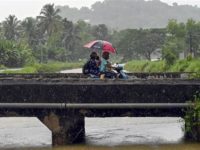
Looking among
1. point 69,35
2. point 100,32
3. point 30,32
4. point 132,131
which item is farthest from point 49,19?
point 132,131

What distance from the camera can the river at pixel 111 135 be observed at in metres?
12.7

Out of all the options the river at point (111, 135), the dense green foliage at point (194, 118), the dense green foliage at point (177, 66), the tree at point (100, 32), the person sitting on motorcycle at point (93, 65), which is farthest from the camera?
the tree at point (100, 32)

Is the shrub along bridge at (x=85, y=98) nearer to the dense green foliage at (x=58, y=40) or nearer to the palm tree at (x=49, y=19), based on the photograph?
the dense green foliage at (x=58, y=40)

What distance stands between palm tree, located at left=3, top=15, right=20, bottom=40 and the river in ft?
256

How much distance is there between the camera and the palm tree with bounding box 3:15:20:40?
9462 cm

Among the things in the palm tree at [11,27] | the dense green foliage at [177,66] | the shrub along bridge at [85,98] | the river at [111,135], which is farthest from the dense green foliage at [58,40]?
the shrub along bridge at [85,98]

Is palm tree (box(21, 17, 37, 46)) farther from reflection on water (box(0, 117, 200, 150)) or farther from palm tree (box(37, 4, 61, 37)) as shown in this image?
reflection on water (box(0, 117, 200, 150))

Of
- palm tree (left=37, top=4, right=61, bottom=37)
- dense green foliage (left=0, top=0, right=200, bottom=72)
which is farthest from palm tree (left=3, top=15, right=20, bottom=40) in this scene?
palm tree (left=37, top=4, right=61, bottom=37)

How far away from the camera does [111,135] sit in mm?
14609

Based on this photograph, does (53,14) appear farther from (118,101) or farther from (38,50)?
(118,101)

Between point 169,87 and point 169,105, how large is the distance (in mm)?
528

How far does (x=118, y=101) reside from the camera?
41.0 feet

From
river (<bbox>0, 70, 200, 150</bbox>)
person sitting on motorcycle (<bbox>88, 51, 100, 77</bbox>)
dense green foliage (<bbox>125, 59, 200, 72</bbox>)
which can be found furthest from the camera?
dense green foliage (<bbox>125, 59, 200, 72</bbox>)

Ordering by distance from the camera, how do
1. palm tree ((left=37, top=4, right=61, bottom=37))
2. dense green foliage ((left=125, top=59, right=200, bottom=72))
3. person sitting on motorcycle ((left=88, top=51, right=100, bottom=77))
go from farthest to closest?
palm tree ((left=37, top=4, right=61, bottom=37)), dense green foliage ((left=125, top=59, right=200, bottom=72)), person sitting on motorcycle ((left=88, top=51, right=100, bottom=77))
